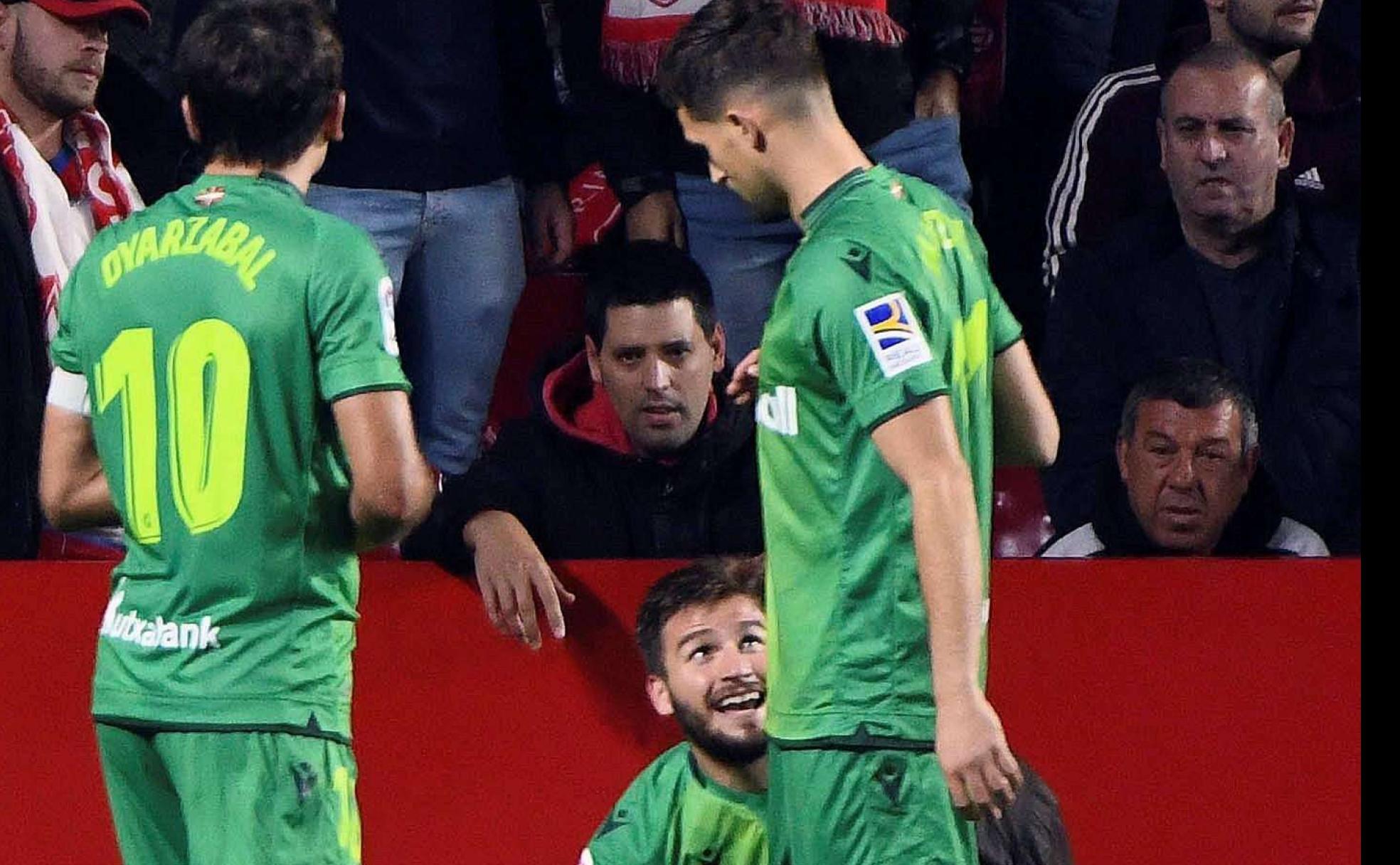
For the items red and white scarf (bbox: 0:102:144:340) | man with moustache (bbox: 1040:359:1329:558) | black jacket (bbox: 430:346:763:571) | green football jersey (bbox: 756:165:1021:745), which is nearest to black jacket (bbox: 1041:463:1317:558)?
man with moustache (bbox: 1040:359:1329:558)

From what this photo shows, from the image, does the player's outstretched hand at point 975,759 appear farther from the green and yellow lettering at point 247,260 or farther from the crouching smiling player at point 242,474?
the green and yellow lettering at point 247,260

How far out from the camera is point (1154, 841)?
3521 millimetres

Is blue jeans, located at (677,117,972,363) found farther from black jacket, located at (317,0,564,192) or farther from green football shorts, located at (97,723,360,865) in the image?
green football shorts, located at (97,723,360,865)

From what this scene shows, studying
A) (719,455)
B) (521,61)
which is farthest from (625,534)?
(521,61)

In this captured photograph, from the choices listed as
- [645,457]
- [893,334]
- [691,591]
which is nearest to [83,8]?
[645,457]

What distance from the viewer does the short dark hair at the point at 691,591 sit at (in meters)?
3.22

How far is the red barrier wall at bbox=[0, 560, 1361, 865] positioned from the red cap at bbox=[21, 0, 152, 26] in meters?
0.91

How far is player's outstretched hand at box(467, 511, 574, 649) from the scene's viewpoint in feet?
11.2

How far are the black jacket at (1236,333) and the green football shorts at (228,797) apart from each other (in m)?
1.57

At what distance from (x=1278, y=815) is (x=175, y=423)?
182 cm

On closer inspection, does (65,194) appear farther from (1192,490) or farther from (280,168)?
(1192,490)

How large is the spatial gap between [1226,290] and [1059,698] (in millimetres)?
829

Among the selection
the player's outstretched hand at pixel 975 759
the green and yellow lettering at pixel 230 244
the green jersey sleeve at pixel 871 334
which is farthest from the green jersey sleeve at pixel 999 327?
the green and yellow lettering at pixel 230 244

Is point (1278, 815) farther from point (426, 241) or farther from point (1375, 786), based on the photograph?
point (426, 241)
